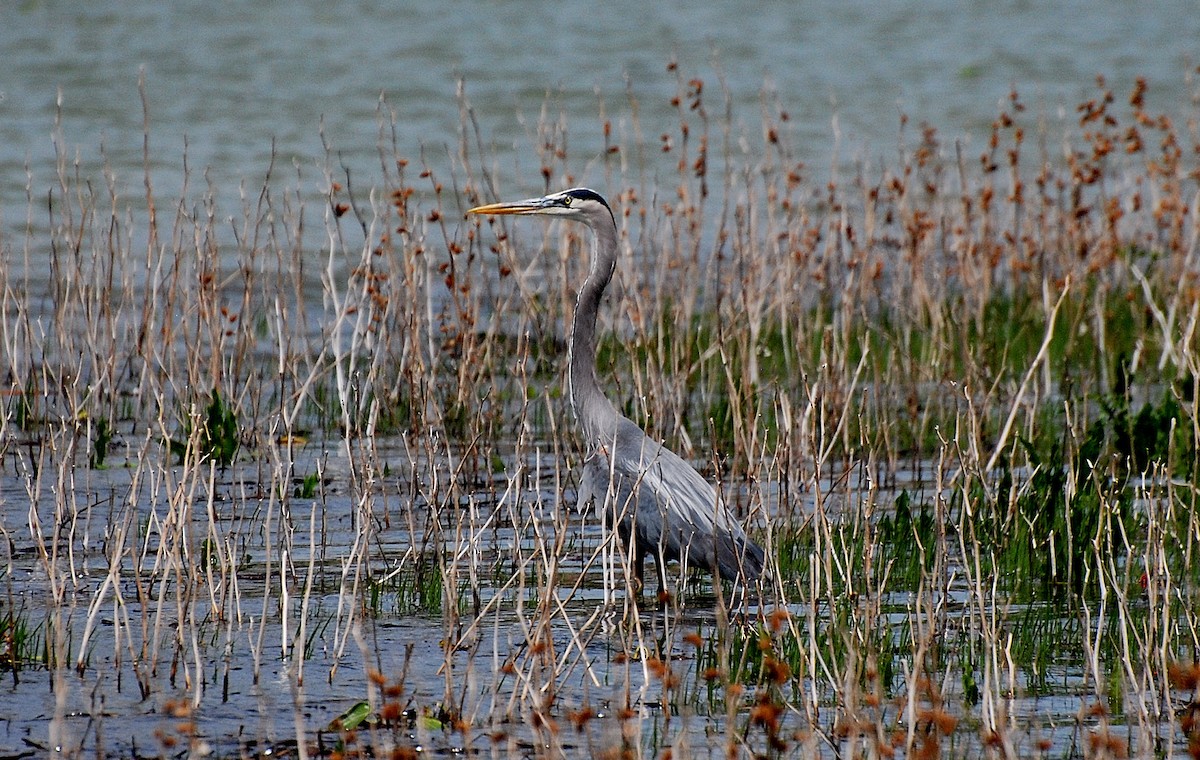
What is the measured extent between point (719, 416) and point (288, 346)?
191 cm

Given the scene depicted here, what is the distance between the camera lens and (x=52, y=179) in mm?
15461

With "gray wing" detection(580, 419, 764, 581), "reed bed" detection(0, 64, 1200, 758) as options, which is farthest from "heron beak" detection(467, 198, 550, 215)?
"gray wing" detection(580, 419, 764, 581)

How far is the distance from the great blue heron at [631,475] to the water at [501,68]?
7.07m

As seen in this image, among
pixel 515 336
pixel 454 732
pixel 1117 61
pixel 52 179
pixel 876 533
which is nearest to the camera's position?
pixel 454 732

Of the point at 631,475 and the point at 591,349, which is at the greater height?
the point at 591,349

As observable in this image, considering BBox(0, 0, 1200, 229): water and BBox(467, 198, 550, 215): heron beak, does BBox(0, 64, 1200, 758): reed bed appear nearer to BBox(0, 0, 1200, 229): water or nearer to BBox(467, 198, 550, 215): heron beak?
BBox(467, 198, 550, 215): heron beak

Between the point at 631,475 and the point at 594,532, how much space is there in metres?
0.61

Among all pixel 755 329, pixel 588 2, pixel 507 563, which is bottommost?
pixel 507 563

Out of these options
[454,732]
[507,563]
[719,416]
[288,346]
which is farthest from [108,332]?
[454,732]

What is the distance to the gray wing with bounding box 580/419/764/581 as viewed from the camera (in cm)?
557

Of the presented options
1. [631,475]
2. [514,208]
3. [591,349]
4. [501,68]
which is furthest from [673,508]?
[501,68]

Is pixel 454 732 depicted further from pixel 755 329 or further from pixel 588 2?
pixel 588 2

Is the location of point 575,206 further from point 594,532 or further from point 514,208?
point 594,532

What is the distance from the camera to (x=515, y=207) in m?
6.54
